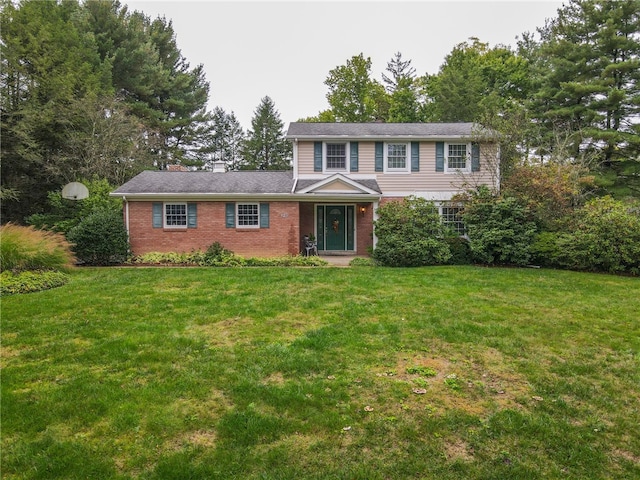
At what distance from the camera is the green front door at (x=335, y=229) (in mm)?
16906

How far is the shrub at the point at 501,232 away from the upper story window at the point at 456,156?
3.39 meters

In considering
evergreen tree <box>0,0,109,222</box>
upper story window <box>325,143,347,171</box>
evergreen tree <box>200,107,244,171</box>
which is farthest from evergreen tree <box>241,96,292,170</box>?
upper story window <box>325,143,347,171</box>

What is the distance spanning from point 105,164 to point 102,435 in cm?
1925

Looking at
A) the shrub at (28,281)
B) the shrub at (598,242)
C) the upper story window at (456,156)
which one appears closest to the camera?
the shrub at (28,281)

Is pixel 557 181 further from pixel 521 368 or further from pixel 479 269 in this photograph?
pixel 521 368

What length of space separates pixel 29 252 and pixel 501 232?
14.0 meters

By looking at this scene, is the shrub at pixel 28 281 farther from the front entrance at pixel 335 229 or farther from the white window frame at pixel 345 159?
the white window frame at pixel 345 159

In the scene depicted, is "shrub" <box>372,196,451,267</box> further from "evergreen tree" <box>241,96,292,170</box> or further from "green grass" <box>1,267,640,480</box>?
"evergreen tree" <box>241,96,292,170</box>

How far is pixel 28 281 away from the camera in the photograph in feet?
28.3

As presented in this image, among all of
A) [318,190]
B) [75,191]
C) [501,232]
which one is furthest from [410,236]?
[75,191]

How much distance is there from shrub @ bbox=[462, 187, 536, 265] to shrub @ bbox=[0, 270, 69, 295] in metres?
12.5

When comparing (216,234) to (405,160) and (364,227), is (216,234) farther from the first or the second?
(405,160)

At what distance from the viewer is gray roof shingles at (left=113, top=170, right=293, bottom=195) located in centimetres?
1493

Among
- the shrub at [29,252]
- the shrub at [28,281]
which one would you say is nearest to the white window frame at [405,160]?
the shrub at [29,252]
